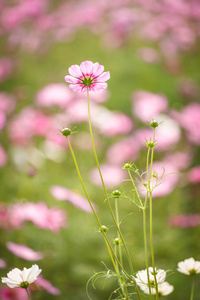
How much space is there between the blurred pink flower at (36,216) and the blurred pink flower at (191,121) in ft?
2.08

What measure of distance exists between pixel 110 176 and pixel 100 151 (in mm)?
313

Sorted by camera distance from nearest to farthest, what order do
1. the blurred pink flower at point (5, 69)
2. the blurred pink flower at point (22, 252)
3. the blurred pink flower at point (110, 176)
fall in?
1. the blurred pink flower at point (22, 252)
2. the blurred pink flower at point (110, 176)
3. the blurred pink flower at point (5, 69)

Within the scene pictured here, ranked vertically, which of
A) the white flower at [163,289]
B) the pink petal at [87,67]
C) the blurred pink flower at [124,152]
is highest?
the blurred pink flower at [124,152]

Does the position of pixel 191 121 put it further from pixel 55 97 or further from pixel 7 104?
pixel 7 104

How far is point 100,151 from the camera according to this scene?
174 cm

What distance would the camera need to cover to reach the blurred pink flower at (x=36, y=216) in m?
0.90

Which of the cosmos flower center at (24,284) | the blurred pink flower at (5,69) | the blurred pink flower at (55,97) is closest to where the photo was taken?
the cosmos flower center at (24,284)

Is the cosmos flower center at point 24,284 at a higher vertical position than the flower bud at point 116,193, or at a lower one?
lower

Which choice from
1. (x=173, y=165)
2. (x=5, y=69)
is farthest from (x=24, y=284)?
(x=5, y=69)

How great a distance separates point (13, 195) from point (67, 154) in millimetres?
360

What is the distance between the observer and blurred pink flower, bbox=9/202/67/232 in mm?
904

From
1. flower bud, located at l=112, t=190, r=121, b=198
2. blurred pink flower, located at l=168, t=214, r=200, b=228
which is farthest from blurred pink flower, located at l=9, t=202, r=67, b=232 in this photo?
flower bud, located at l=112, t=190, r=121, b=198

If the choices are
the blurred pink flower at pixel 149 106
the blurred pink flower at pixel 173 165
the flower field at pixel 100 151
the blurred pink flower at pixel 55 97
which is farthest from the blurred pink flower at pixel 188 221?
the blurred pink flower at pixel 55 97

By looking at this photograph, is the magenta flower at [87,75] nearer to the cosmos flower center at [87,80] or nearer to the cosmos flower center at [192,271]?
the cosmos flower center at [87,80]
